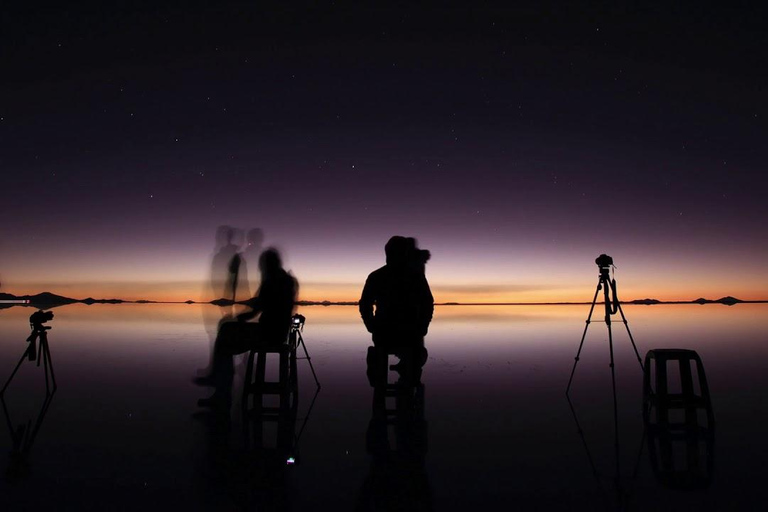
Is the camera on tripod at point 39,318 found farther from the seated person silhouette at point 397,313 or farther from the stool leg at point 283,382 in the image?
the seated person silhouette at point 397,313

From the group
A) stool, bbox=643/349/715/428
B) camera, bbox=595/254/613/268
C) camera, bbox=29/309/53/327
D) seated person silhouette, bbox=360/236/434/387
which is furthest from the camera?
camera, bbox=595/254/613/268

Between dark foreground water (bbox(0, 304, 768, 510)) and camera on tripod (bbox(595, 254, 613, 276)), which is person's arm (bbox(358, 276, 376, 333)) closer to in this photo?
dark foreground water (bbox(0, 304, 768, 510))

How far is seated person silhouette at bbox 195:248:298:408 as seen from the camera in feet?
14.1

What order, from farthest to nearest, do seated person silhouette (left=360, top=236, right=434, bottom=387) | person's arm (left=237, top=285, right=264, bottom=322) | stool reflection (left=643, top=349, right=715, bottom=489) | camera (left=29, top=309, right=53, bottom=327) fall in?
person's arm (left=237, top=285, right=264, bottom=322) < camera (left=29, top=309, right=53, bottom=327) < seated person silhouette (left=360, top=236, right=434, bottom=387) < stool reflection (left=643, top=349, right=715, bottom=489)

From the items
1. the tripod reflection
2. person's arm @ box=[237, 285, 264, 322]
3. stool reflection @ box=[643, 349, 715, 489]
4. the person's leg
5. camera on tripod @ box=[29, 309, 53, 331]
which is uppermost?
person's arm @ box=[237, 285, 264, 322]

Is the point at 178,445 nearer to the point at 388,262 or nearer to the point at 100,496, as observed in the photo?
the point at 100,496

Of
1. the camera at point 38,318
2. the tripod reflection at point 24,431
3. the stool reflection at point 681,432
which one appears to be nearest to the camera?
the stool reflection at point 681,432

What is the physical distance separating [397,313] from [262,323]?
1.28m

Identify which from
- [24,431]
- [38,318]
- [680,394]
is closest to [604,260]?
[680,394]

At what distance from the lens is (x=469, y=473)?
2.57 m

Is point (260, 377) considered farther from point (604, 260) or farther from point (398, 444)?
point (604, 260)

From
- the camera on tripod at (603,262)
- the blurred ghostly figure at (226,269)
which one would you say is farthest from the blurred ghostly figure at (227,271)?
the camera on tripod at (603,262)

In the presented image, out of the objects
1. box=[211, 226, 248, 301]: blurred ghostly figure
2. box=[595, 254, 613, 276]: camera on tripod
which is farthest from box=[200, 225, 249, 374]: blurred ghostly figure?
box=[595, 254, 613, 276]: camera on tripod

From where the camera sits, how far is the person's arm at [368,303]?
3928 mm
